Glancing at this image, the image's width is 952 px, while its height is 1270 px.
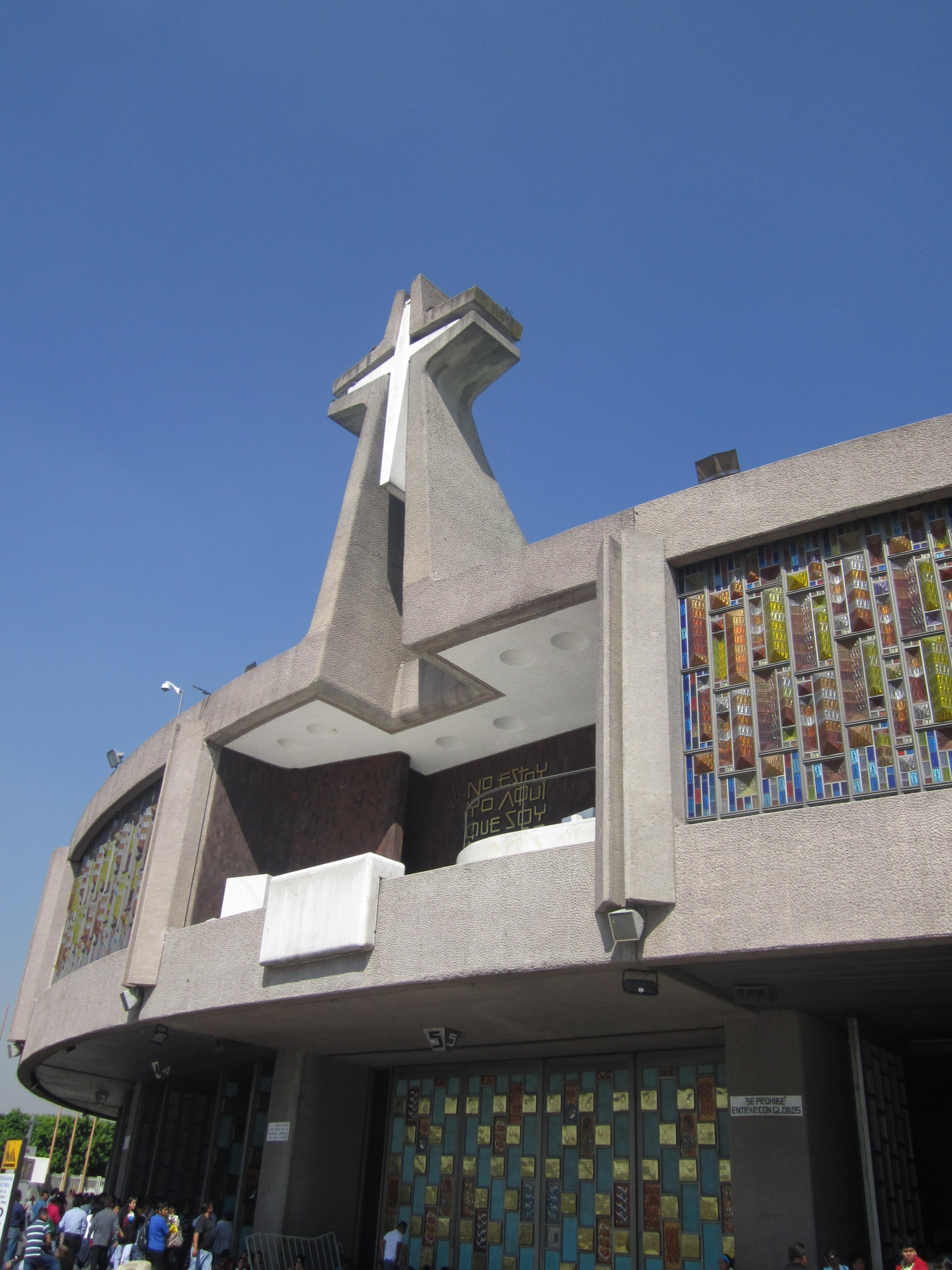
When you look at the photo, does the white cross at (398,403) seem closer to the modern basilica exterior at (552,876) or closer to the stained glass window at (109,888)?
the modern basilica exterior at (552,876)

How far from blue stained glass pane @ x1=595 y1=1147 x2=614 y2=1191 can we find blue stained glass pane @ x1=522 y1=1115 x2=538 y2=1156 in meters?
0.89

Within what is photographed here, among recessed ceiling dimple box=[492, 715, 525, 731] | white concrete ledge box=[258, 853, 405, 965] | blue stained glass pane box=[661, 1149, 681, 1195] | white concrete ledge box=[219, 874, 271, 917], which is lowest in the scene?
blue stained glass pane box=[661, 1149, 681, 1195]

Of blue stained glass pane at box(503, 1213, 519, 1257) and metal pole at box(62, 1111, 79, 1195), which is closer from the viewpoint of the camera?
blue stained glass pane at box(503, 1213, 519, 1257)

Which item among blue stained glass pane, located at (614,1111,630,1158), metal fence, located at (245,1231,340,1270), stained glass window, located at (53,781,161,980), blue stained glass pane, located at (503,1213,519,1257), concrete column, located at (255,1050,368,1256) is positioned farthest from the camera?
stained glass window, located at (53,781,161,980)

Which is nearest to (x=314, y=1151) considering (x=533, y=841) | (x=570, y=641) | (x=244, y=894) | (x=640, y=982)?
(x=244, y=894)

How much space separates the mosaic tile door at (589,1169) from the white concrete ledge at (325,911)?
3617 millimetres

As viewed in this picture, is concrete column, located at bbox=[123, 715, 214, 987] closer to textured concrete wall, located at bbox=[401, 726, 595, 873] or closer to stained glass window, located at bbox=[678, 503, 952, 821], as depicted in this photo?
textured concrete wall, located at bbox=[401, 726, 595, 873]

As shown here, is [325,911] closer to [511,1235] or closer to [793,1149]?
[511,1235]

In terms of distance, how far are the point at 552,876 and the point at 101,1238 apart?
925 cm

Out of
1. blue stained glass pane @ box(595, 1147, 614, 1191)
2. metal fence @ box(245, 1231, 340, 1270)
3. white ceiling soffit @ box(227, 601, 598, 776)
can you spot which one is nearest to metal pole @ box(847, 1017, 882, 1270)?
blue stained glass pane @ box(595, 1147, 614, 1191)

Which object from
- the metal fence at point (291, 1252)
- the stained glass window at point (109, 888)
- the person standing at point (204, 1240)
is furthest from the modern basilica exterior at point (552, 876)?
the person standing at point (204, 1240)

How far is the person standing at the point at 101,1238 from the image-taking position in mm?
13547

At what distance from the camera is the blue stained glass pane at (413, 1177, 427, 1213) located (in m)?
12.9

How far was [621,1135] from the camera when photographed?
448 inches
